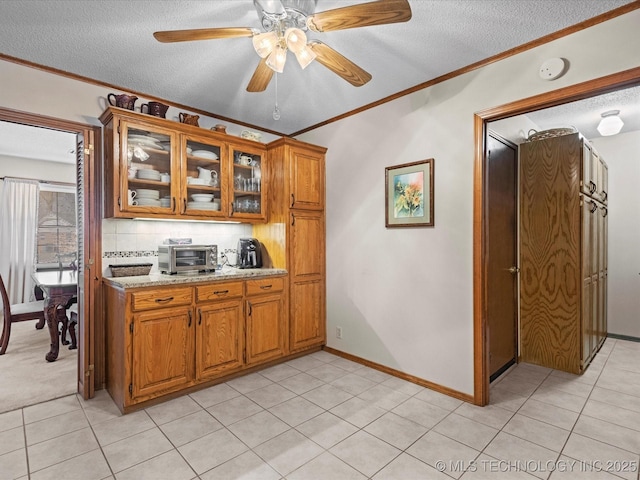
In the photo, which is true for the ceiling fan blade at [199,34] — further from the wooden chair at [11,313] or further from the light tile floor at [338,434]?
the wooden chair at [11,313]

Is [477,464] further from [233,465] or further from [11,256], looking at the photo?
[11,256]

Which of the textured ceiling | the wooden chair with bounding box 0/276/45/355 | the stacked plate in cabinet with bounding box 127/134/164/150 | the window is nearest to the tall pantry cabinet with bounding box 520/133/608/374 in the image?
the textured ceiling

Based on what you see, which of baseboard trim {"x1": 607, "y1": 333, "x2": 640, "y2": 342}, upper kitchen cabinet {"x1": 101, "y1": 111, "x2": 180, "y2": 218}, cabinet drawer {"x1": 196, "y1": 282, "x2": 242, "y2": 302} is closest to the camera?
upper kitchen cabinet {"x1": 101, "y1": 111, "x2": 180, "y2": 218}

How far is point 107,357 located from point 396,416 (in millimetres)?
2411

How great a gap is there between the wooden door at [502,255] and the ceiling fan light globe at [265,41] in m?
2.09

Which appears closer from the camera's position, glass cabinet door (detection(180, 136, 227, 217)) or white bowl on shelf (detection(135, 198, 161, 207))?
white bowl on shelf (detection(135, 198, 161, 207))

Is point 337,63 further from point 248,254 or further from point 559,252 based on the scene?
point 559,252

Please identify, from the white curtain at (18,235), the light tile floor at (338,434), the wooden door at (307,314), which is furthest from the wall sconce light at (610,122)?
the white curtain at (18,235)

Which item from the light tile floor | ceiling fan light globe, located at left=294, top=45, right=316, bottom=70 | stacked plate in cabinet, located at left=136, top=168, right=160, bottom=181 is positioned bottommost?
the light tile floor

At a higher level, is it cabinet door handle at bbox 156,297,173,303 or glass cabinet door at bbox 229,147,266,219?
glass cabinet door at bbox 229,147,266,219

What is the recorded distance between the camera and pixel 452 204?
8.77ft

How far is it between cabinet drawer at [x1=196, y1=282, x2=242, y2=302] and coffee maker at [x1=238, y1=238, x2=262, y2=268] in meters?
0.50

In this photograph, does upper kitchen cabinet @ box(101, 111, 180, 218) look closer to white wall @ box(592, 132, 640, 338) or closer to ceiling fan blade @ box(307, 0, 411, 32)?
ceiling fan blade @ box(307, 0, 411, 32)

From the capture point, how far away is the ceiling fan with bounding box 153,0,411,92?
1492mm
